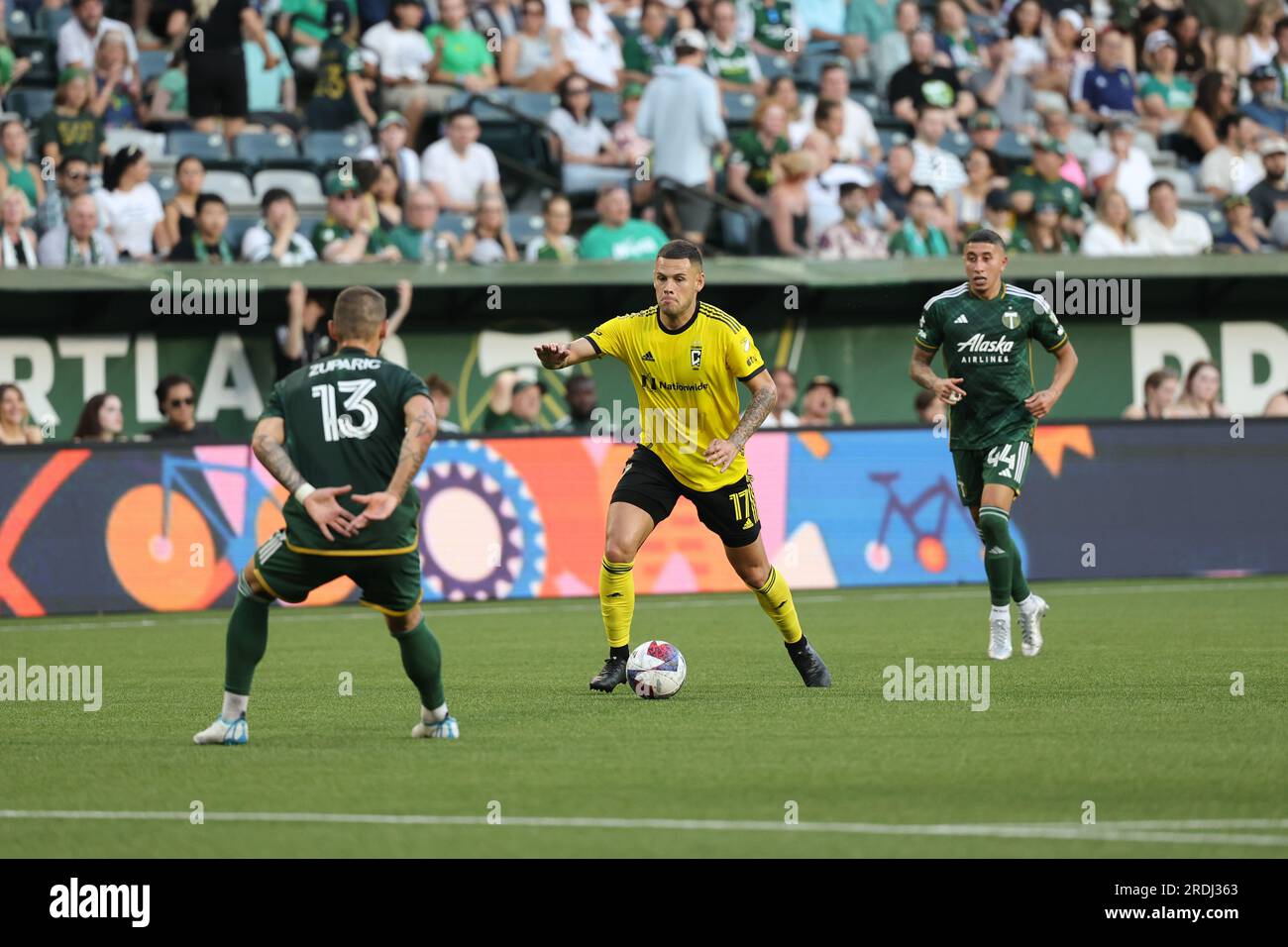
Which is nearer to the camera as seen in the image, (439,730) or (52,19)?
(439,730)

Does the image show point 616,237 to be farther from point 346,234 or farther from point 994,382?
point 994,382

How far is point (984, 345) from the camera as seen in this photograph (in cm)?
1333

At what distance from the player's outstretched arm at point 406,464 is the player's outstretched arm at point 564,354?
209 cm

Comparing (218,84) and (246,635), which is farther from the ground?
(218,84)

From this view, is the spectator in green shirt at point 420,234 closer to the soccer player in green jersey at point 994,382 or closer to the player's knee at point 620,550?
the soccer player in green jersey at point 994,382

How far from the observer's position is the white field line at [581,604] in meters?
17.2

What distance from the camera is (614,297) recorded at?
21.9 meters

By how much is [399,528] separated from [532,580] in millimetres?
10160

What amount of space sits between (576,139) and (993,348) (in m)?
9.50

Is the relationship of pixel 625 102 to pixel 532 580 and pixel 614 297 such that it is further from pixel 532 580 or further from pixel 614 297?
pixel 532 580

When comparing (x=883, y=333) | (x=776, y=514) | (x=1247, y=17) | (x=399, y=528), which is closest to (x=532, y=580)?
(x=776, y=514)

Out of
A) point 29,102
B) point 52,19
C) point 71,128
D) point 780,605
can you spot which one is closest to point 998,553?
point 780,605

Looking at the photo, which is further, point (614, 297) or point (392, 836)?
point (614, 297)

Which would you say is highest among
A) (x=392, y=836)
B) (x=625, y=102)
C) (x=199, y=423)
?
(x=625, y=102)
